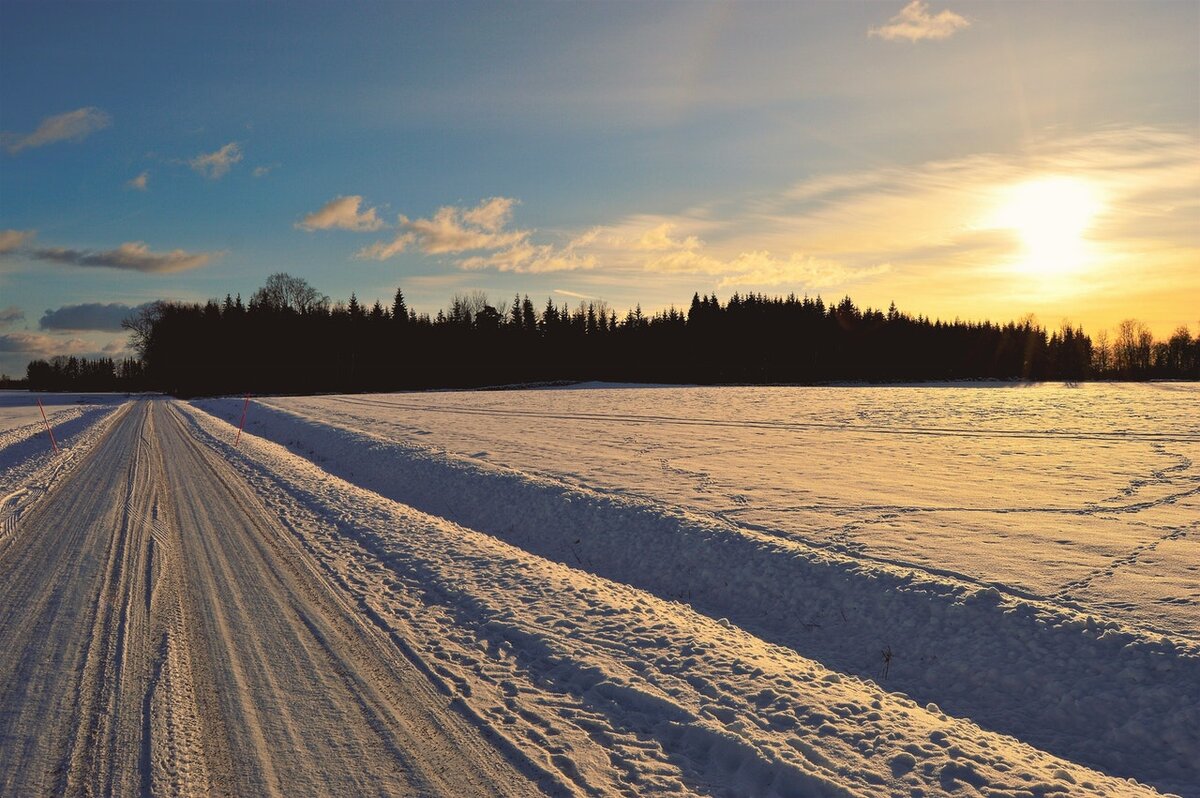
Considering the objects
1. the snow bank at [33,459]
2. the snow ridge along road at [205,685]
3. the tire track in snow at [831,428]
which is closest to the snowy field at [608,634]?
the snow ridge along road at [205,685]

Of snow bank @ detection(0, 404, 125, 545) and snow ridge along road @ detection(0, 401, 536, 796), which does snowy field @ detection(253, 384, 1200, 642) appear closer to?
snow ridge along road @ detection(0, 401, 536, 796)

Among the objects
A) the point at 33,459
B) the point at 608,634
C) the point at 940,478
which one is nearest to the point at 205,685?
the point at 608,634

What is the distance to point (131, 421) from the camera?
1471 inches

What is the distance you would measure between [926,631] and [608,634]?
3688mm

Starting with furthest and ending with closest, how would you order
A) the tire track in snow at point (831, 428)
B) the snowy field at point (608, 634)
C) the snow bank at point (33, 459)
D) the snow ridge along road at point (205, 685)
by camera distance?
1. the tire track in snow at point (831, 428)
2. the snow bank at point (33, 459)
3. the snowy field at point (608, 634)
4. the snow ridge along road at point (205, 685)

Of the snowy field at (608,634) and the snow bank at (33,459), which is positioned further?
the snow bank at (33,459)

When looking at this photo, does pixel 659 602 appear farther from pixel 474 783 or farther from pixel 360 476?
pixel 360 476

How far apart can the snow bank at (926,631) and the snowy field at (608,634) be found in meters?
0.04

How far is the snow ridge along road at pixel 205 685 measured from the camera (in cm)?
482

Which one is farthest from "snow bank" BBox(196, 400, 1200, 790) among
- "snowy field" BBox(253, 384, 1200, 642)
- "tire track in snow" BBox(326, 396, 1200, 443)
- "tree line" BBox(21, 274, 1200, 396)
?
"tree line" BBox(21, 274, 1200, 396)

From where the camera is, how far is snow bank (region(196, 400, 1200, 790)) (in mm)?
6195

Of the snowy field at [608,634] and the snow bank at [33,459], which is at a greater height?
the snow bank at [33,459]

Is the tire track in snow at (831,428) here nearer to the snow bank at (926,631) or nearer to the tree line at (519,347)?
the snow bank at (926,631)

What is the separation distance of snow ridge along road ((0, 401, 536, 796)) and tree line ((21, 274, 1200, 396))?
84.7 m
